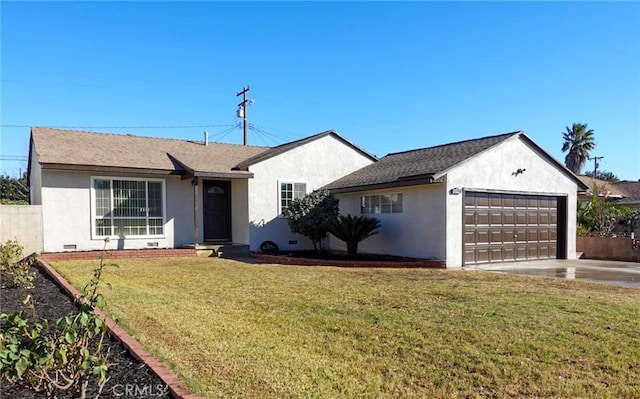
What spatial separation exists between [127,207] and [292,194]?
589 centimetres

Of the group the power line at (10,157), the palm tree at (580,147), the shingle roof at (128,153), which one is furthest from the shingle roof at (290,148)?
the power line at (10,157)

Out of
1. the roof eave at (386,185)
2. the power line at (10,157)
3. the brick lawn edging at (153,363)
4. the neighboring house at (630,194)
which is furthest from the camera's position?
the power line at (10,157)

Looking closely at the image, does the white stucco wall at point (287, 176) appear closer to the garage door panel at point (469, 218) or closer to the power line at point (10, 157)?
the garage door panel at point (469, 218)

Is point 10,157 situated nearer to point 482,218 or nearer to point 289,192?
point 289,192

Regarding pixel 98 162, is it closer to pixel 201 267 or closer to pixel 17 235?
pixel 17 235

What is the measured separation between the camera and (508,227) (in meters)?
14.2

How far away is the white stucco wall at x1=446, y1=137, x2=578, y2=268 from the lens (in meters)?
12.8

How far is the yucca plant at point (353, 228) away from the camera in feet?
46.8

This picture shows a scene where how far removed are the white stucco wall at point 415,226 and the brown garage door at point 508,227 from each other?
94 cm

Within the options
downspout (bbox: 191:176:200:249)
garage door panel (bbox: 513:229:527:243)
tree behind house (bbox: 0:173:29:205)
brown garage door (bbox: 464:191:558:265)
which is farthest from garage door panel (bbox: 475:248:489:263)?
tree behind house (bbox: 0:173:29:205)

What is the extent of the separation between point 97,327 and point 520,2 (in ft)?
40.7

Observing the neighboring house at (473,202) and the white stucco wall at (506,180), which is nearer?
the white stucco wall at (506,180)

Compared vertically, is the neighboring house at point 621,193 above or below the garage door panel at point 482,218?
above

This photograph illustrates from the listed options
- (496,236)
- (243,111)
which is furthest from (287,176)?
(243,111)
